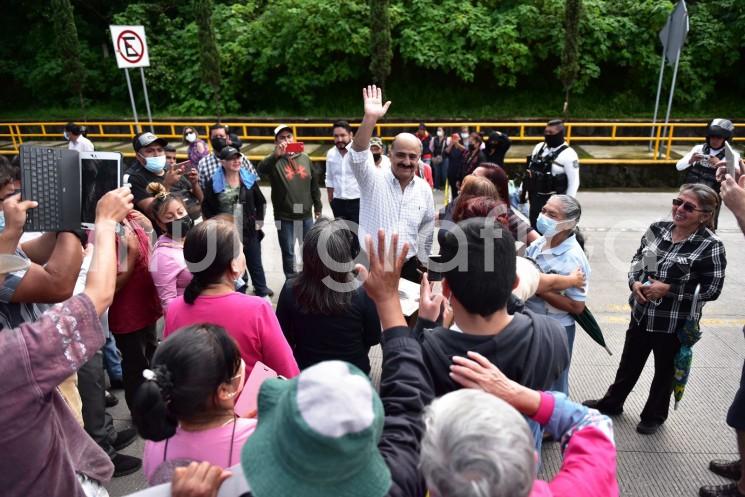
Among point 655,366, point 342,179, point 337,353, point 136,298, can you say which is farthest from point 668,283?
point 342,179

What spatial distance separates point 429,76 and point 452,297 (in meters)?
16.8

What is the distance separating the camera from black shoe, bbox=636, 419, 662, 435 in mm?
3281

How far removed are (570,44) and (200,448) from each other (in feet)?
51.0

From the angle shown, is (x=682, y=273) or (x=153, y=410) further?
(x=682, y=273)

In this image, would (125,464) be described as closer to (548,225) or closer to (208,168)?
(548,225)

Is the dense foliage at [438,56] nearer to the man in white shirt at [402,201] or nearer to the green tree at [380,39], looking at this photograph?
the green tree at [380,39]

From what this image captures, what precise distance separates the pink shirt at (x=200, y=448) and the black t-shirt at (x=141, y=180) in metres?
3.41

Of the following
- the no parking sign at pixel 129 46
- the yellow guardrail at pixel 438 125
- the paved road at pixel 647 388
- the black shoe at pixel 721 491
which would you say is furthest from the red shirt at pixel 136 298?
the yellow guardrail at pixel 438 125

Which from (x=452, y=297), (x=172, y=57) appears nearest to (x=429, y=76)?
(x=172, y=57)

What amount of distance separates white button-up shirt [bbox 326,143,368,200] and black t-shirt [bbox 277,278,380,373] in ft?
11.7

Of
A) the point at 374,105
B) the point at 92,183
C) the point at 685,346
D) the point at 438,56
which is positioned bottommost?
the point at 685,346

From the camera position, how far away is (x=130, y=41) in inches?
387

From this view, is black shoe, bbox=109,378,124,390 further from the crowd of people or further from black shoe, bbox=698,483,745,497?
black shoe, bbox=698,483,745,497

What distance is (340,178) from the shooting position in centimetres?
602
